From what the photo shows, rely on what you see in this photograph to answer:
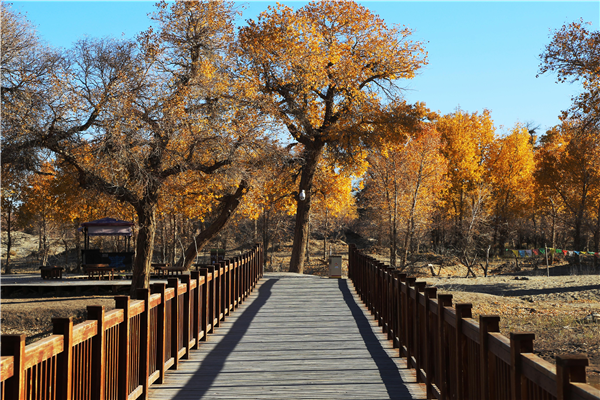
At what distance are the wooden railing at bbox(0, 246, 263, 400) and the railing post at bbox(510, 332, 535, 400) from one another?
2636mm

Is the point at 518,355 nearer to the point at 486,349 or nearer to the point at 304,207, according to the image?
the point at 486,349

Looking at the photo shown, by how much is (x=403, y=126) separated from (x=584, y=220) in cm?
2774

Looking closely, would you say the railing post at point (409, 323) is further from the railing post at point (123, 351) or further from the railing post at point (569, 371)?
the railing post at point (569, 371)

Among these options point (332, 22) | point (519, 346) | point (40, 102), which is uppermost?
point (332, 22)

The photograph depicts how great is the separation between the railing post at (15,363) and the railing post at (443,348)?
3299mm

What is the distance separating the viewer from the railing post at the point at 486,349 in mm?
3576

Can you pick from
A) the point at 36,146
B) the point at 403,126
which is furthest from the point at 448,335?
the point at 403,126

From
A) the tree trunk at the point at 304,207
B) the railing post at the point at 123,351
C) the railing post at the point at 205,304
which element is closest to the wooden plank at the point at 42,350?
the railing post at the point at 123,351

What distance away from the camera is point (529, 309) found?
17641 millimetres

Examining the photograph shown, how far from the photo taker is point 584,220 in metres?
43.0

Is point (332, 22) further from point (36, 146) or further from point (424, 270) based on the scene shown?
point (424, 270)

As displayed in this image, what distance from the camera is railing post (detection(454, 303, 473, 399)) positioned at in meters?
4.17

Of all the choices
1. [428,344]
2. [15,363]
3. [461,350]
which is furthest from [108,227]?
[15,363]

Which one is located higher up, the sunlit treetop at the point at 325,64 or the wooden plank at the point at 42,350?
the sunlit treetop at the point at 325,64
